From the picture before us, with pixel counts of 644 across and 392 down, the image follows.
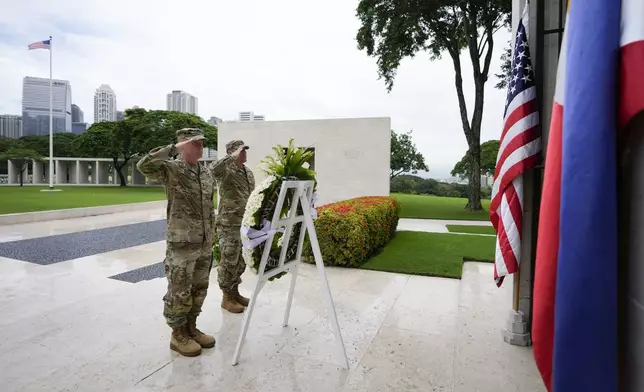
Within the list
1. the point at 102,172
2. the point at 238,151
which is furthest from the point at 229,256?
the point at 102,172

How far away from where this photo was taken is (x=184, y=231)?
11.0ft

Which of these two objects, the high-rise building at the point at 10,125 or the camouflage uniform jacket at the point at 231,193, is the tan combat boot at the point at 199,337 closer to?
the camouflage uniform jacket at the point at 231,193

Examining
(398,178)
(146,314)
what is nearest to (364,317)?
(146,314)

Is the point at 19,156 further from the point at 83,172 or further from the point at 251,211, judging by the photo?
the point at 251,211

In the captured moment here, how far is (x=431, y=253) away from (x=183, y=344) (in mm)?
5522

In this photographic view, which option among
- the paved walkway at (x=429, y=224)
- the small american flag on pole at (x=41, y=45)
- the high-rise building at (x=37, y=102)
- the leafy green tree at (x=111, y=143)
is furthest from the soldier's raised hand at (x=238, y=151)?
the high-rise building at (x=37, y=102)

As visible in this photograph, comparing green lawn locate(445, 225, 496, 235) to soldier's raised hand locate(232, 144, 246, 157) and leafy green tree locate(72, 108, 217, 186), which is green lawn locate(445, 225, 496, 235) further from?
leafy green tree locate(72, 108, 217, 186)

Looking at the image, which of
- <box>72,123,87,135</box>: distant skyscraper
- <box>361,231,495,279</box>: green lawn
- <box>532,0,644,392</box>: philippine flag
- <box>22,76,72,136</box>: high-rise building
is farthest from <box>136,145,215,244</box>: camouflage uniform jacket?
<box>72,123,87,135</box>: distant skyscraper

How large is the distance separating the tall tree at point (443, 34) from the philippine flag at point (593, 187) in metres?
16.7

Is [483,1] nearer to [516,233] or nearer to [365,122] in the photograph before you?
[365,122]

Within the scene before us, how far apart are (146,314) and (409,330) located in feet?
9.58

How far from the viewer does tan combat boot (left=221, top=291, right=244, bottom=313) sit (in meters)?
4.38

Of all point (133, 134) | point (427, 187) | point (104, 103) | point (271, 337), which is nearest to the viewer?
point (271, 337)

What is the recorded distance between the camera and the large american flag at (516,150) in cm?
325
